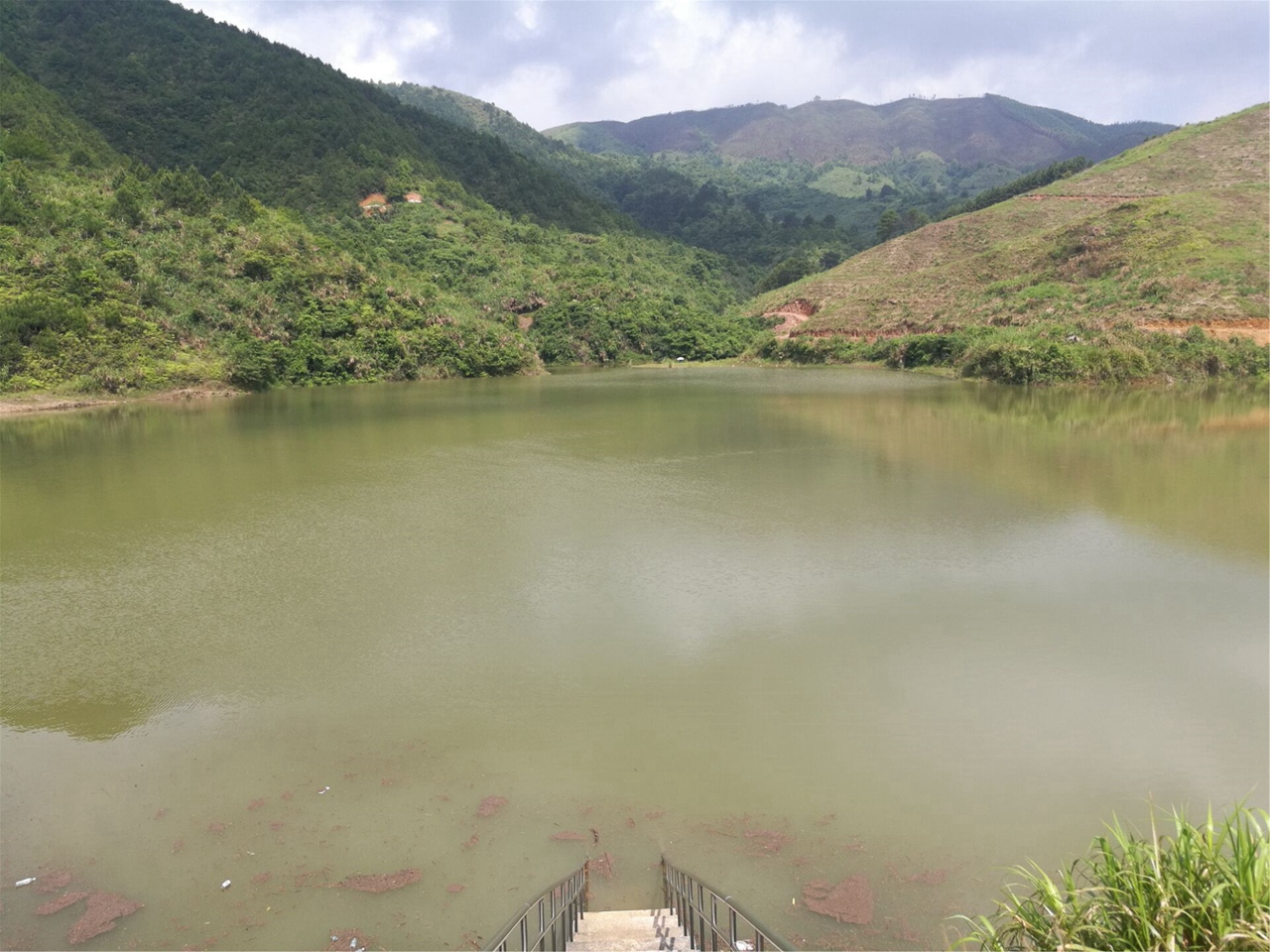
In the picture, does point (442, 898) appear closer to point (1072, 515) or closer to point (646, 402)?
point (1072, 515)

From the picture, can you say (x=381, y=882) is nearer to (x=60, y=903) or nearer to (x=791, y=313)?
(x=60, y=903)

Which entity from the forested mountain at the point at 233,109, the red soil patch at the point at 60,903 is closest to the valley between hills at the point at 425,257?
the forested mountain at the point at 233,109

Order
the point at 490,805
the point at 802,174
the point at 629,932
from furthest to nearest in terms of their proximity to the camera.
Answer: the point at 802,174 < the point at 490,805 < the point at 629,932

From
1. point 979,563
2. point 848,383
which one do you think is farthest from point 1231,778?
point 848,383

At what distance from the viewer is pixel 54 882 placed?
4613mm

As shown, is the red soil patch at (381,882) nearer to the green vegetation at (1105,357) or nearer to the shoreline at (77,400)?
the shoreline at (77,400)

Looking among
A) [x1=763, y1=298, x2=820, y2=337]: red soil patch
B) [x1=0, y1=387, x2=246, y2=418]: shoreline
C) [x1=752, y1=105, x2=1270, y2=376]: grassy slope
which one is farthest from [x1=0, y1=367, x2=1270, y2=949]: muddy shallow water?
[x1=763, y1=298, x2=820, y2=337]: red soil patch

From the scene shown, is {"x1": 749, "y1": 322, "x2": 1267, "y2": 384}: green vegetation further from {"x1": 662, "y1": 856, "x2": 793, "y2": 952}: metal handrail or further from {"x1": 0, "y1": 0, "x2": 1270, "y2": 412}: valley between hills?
{"x1": 662, "y1": 856, "x2": 793, "y2": 952}: metal handrail

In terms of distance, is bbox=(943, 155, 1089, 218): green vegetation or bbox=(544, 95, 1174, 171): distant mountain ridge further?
bbox=(544, 95, 1174, 171): distant mountain ridge

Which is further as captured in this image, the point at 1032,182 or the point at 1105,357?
the point at 1032,182

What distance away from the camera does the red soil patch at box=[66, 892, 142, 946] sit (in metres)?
4.24

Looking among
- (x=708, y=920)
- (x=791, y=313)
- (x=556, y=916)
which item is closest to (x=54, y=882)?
(x=556, y=916)

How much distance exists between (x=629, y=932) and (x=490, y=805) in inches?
65.5

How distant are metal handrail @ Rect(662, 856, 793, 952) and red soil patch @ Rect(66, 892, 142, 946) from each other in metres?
3.15
